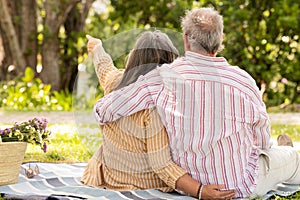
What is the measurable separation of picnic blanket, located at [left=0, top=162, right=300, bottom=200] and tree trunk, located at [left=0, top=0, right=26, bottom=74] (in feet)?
20.0

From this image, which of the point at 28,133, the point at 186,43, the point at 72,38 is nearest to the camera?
the point at 186,43

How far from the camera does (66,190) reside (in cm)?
372

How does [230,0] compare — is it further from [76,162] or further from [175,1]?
[76,162]

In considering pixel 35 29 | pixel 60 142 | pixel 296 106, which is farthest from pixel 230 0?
pixel 60 142

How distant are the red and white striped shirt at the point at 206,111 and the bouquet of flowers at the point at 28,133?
0.78 m

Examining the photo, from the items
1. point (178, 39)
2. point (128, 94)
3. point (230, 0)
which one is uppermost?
point (230, 0)

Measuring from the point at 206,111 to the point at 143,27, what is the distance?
23.3 ft

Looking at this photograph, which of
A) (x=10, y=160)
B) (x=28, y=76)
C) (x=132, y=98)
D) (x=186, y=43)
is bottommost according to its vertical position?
(x=10, y=160)

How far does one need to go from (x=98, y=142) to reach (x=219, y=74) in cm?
98

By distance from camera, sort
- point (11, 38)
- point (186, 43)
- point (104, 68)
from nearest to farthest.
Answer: point (186, 43)
point (104, 68)
point (11, 38)

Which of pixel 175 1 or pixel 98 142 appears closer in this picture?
pixel 98 142

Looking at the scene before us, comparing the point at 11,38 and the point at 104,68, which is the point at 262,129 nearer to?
the point at 104,68

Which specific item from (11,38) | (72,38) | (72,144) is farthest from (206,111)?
(72,38)

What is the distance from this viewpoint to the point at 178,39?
3.65 m
